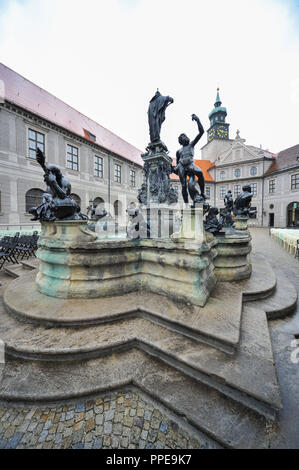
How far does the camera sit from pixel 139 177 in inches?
933

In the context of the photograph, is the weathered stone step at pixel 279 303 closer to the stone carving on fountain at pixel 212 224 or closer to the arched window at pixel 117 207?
the stone carving on fountain at pixel 212 224

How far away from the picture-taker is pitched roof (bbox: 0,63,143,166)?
13273 millimetres

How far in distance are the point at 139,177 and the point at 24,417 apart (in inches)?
942

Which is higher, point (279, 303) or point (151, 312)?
point (151, 312)

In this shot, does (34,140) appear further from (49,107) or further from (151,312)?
(151,312)

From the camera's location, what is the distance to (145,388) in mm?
1619

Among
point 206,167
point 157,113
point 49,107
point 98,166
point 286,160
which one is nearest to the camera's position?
point 157,113

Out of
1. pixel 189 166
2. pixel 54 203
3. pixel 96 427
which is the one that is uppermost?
pixel 189 166

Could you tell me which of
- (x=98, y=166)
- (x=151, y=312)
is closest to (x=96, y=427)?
(x=151, y=312)

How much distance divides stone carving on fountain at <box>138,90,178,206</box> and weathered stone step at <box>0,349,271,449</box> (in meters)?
4.92

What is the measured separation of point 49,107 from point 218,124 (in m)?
34.9

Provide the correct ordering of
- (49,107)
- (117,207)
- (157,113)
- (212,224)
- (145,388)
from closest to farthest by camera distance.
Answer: (145,388)
(212,224)
(157,113)
(49,107)
(117,207)
